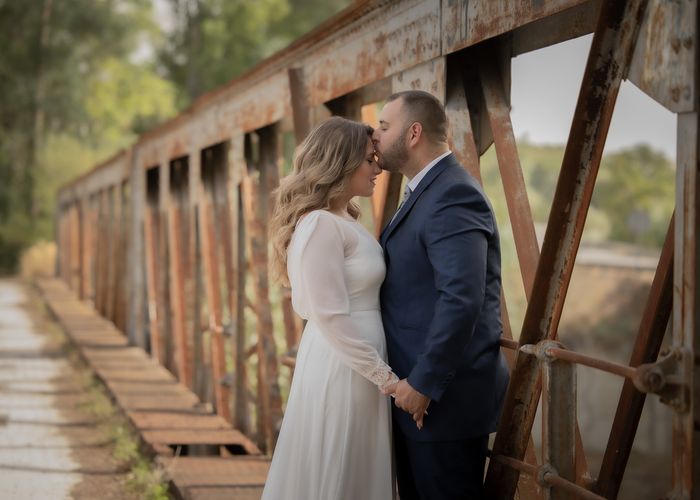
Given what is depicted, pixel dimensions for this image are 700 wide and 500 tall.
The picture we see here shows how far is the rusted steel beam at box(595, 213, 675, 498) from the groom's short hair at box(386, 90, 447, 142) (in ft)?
2.96

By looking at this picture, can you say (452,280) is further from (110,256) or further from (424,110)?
(110,256)

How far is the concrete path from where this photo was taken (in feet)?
18.2

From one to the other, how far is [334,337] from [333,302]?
13 centimetres

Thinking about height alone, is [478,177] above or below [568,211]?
above

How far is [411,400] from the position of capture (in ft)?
9.85

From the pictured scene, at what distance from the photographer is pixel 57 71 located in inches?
1425

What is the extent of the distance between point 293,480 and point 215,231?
4.80 metres

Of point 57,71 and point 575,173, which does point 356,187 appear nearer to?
point 575,173

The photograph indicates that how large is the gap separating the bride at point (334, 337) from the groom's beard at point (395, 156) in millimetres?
63

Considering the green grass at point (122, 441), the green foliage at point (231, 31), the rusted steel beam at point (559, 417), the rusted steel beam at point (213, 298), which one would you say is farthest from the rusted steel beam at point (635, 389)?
the green foliage at point (231, 31)

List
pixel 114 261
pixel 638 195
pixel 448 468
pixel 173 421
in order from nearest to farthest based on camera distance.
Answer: pixel 448 468 < pixel 173 421 < pixel 114 261 < pixel 638 195

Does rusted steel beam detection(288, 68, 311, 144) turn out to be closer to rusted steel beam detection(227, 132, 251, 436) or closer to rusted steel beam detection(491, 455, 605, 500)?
rusted steel beam detection(227, 132, 251, 436)

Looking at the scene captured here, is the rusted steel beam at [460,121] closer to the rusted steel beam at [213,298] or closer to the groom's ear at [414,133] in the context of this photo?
the groom's ear at [414,133]

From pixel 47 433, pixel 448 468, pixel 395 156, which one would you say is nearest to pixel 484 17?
pixel 395 156
